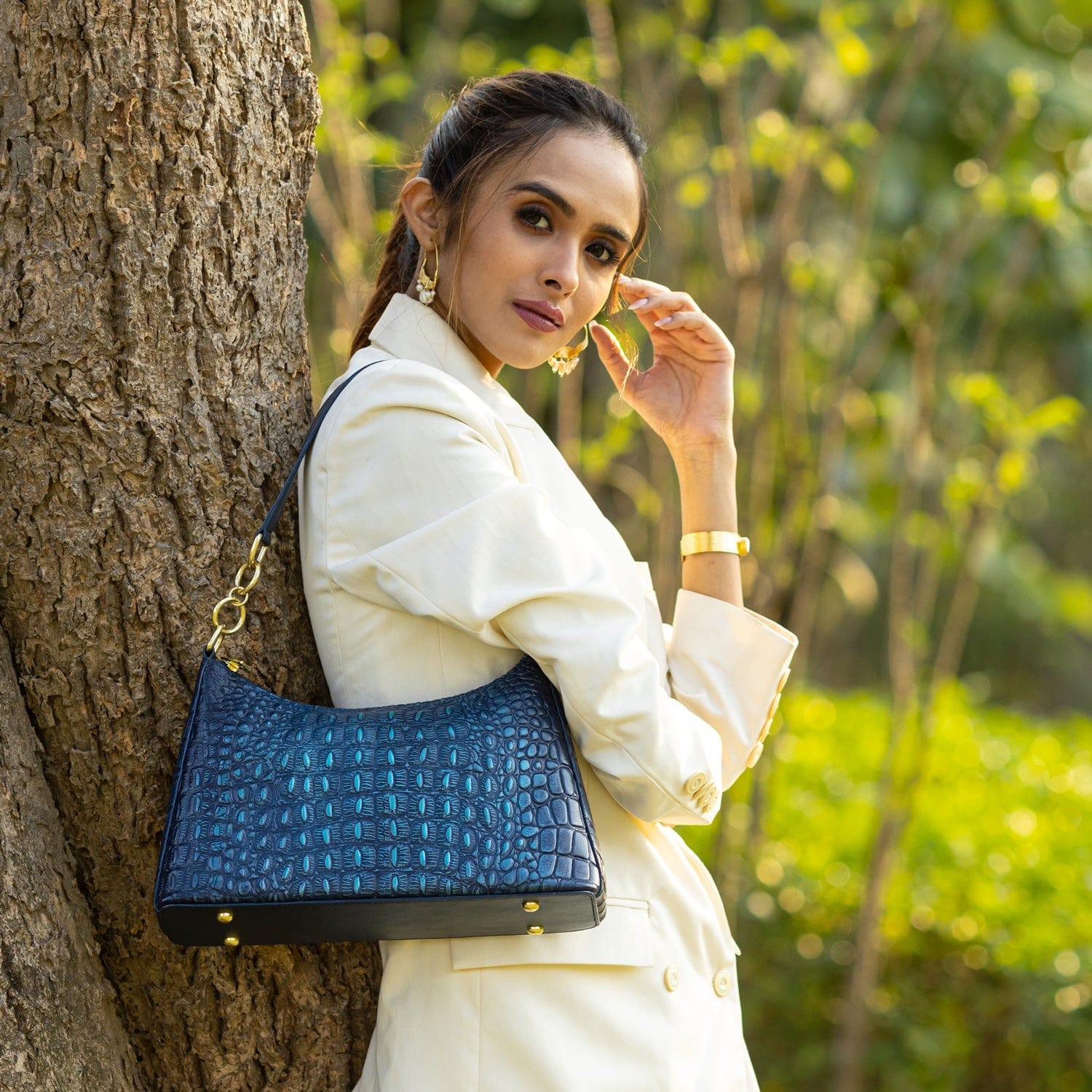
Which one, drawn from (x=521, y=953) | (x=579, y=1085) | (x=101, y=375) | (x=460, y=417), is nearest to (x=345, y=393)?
(x=460, y=417)

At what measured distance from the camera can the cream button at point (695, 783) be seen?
157 cm

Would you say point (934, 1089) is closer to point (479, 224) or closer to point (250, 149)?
point (479, 224)

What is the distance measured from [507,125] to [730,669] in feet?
2.80

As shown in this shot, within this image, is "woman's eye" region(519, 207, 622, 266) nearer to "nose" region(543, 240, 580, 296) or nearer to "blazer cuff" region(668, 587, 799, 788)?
"nose" region(543, 240, 580, 296)

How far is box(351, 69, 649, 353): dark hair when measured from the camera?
69.6 inches

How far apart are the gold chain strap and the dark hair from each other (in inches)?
22.1

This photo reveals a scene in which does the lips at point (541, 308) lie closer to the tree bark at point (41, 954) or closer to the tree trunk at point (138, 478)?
the tree trunk at point (138, 478)

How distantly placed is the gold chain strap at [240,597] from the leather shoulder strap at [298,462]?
1cm

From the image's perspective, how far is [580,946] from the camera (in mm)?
1562

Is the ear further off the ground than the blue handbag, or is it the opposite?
the ear

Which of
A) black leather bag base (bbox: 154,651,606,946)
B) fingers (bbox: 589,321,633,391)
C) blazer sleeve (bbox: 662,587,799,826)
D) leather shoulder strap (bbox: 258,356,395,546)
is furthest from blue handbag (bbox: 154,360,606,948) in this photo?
fingers (bbox: 589,321,633,391)

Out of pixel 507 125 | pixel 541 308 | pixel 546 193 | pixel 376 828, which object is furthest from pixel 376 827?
pixel 507 125

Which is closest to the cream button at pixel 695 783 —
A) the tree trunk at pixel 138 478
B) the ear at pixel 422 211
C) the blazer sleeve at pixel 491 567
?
the blazer sleeve at pixel 491 567

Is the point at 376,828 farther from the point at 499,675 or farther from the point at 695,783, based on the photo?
the point at 695,783
